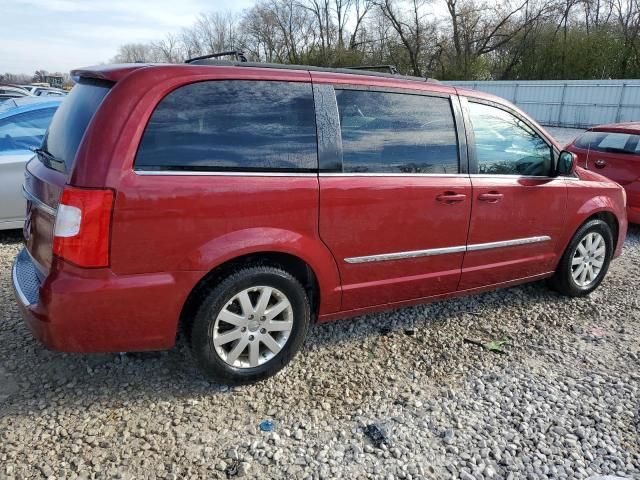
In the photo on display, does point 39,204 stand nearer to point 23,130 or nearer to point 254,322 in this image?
point 254,322

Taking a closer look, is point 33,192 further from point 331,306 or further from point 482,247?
point 482,247

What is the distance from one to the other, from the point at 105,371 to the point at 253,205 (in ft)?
4.61

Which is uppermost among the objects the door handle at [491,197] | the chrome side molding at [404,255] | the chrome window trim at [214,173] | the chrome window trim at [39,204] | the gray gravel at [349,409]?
the chrome window trim at [214,173]

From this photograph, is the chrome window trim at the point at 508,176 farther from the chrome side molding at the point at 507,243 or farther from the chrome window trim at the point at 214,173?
the chrome window trim at the point at 214,173

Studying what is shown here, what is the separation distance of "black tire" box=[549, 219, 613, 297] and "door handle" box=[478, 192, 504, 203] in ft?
3.65

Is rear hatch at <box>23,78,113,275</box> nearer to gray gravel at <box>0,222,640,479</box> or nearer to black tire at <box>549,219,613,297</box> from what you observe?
gray gravel at <box>0,222,640,479</box>

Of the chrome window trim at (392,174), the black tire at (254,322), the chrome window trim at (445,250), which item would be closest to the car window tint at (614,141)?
the chrome window trim at (445,250)

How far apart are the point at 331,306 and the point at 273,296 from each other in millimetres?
421

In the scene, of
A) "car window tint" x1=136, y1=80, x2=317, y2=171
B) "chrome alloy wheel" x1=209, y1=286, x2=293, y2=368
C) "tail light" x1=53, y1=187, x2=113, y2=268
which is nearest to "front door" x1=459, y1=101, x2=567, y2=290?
"car window tint" x1=136, y1=80, x2=317, y2=171

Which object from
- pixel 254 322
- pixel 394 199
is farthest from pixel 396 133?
pixel 254 322

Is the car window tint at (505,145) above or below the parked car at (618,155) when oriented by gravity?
above

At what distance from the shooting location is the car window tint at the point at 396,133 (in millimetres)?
3012

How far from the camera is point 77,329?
8.03ft

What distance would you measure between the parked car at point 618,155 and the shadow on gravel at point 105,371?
398 cm
